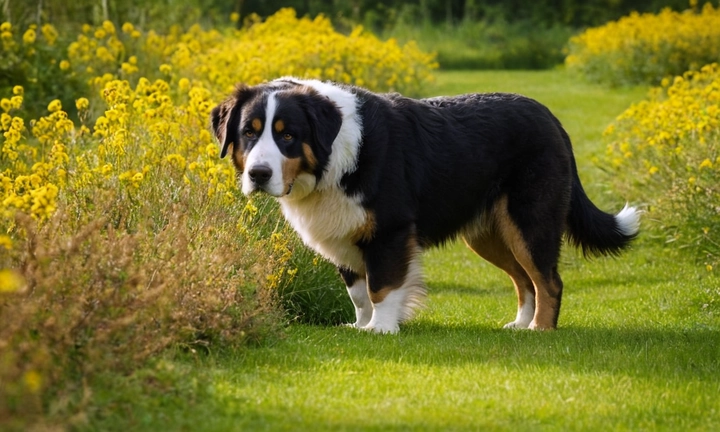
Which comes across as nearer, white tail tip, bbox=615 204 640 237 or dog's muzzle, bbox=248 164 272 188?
dog's muzzle, bbox=248 164 272 188

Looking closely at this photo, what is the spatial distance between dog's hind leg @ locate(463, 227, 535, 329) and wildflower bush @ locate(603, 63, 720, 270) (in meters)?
1.96

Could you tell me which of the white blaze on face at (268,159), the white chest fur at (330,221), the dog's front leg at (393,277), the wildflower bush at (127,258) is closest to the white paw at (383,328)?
the dog's front leg at (393,277)

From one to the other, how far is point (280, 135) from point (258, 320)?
1.11m

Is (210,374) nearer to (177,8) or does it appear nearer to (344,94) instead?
(344,94)

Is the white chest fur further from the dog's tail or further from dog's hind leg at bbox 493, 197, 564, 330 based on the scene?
the dog's tail

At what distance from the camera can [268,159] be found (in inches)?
231

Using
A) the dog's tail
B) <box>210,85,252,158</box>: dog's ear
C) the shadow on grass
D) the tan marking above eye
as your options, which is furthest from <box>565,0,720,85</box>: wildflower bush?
the tan marking above eye

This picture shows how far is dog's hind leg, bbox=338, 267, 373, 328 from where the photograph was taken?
6.82 m

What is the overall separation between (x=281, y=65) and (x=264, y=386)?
896cm

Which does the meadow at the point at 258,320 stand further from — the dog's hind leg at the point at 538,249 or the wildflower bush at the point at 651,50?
the wildflower bush at the point at 651,50

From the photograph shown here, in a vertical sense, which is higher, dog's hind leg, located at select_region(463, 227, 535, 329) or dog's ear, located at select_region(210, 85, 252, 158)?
dog's ear, located at select_region(210, 85, 252, 158)

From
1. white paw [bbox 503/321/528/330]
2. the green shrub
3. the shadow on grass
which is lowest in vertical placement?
the green shrub

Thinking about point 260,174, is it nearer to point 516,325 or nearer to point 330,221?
point 330,221

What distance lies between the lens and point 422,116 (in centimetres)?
666
